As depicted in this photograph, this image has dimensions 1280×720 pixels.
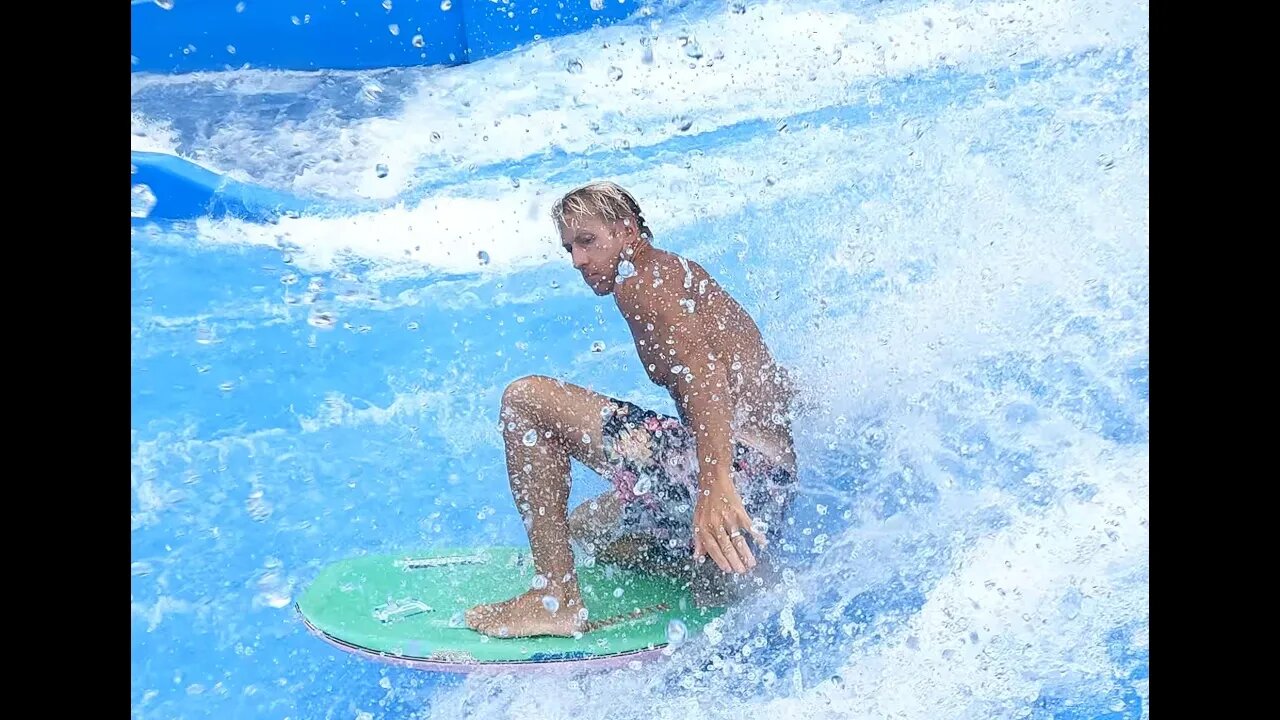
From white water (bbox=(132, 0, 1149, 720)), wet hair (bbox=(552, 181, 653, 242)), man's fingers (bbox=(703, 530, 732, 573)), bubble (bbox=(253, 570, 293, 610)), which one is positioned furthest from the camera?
bubble (bbox=(253, 570, 293, 610))

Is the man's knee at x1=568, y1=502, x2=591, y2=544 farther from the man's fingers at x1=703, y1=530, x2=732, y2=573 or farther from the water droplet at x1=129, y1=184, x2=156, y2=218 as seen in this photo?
the water droplet at x1=129, y1=184, x2=156, y2=218

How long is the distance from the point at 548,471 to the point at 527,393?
0.14 meters

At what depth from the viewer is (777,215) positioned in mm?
2572

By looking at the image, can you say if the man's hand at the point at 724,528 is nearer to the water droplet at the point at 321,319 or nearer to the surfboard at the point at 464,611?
the surfboard at the point at 464,611

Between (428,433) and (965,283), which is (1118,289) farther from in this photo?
(428,433)

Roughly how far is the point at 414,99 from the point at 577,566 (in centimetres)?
138

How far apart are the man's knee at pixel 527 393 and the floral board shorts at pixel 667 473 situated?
0.37ft

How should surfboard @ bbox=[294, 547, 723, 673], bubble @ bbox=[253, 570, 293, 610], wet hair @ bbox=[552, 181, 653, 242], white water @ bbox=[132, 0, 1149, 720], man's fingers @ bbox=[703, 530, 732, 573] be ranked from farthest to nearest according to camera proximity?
bubble @ bbox=[253, 570, 293, 610] < white water @ bbox=[132, 0, 1149, 720] < wet hair @ bbox=[552, 181, 653, 242] < surfboard @ bbox=[294, 547, 723, 673] < man's fingers @ bbox=[703, 530, 732, 573]

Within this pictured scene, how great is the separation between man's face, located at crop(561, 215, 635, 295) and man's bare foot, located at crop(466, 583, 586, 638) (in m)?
0.53

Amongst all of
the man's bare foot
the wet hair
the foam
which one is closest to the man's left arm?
the wet hair

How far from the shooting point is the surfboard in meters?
1.73

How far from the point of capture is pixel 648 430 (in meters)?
1.75

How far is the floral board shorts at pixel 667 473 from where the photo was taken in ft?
5.74

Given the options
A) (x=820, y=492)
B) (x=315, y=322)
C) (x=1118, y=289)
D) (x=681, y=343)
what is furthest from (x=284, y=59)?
(x=1118, y=289)
